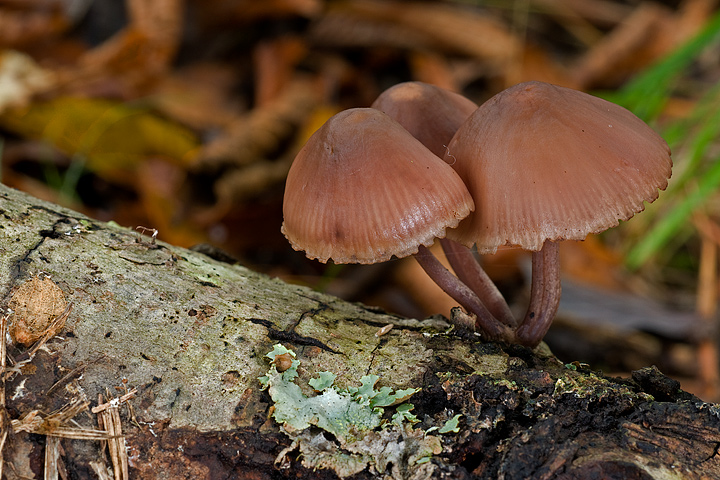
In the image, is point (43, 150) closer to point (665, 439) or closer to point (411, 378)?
point (411, 378)

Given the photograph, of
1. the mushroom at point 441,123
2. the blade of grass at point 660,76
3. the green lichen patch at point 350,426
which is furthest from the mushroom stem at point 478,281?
the blade of grass at point 660,76

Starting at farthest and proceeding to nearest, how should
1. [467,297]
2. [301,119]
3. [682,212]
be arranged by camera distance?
[301,119] < [682,212] < [467,297]

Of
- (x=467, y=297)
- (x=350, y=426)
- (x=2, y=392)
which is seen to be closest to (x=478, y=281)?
(x=467, y=297)

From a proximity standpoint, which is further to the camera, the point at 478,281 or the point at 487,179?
the point at 478,281

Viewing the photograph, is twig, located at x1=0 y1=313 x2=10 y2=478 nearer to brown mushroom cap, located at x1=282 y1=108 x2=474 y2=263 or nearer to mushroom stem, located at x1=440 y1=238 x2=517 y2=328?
brown mushroom cap, located at x1=282 y1=108 x2=474 y2=263

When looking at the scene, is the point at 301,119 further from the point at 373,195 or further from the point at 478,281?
the point at 373,195

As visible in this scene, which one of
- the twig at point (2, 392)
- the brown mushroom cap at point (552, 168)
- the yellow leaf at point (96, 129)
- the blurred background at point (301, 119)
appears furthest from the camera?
Result: the yellow leaf at point (96, 129)

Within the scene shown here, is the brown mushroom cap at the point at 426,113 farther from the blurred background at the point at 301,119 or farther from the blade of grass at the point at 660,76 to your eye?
the blurred background at the point at 301,119

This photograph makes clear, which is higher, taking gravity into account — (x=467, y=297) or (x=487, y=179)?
(x=487, y=179)

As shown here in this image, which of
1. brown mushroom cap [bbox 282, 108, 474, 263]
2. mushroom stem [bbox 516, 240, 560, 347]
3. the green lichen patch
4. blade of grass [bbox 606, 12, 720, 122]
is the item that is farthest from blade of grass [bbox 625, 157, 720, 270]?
the green lichen patch
